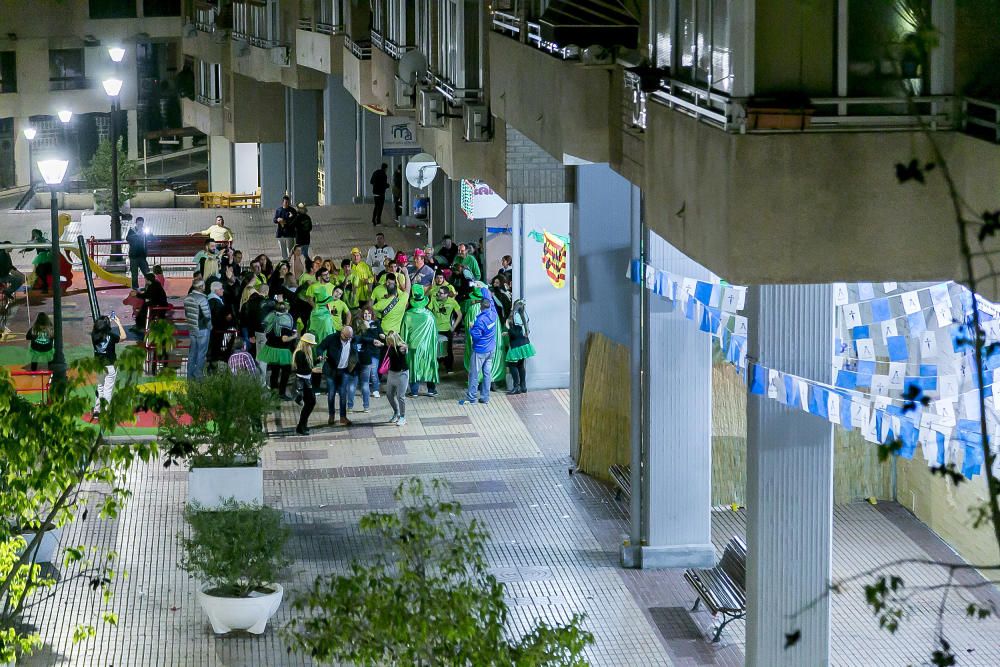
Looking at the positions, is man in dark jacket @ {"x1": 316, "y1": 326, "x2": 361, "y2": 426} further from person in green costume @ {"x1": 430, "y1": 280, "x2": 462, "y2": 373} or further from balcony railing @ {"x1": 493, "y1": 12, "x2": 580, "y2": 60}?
balcony railing @ {"x1": 493, "y1": 12, "x2": 580, "y2": 60}

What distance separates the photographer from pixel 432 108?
2331 cm

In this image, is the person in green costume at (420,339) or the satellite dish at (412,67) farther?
the satellite dish at (412,67)

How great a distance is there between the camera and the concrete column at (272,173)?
5288 cm

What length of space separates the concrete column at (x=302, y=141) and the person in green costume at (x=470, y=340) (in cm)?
2658

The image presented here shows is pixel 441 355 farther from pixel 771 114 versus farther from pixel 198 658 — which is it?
pixel 771 114

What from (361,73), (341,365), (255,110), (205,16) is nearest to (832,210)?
(341,365)

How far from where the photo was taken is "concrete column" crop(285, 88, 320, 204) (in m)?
50.0

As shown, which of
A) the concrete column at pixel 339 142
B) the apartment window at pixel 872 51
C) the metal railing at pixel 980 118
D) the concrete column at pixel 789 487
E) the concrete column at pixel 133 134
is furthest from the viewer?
the concrete column at pixel 133 134

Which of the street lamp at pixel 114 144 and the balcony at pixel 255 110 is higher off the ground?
the balcony at pixel 255 110

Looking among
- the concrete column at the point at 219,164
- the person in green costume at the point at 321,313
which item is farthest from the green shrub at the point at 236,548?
the concrete column at the point at 219,164

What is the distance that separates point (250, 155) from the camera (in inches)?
2525

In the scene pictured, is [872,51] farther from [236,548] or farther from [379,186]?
[379,186]

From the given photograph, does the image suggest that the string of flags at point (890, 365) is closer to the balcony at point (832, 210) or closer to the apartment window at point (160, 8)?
the balcony at point (832, 210)

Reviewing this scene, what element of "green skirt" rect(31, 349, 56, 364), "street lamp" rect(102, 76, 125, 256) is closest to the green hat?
"green skirt" rect(31, 349, 56, 364)
